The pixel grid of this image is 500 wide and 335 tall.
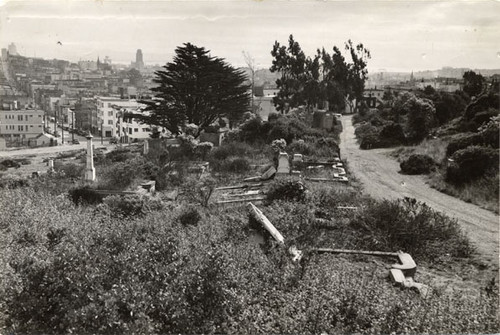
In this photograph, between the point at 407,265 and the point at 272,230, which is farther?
the point at 272,230

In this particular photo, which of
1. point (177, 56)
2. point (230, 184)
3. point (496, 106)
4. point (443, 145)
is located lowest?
point (230, 184)

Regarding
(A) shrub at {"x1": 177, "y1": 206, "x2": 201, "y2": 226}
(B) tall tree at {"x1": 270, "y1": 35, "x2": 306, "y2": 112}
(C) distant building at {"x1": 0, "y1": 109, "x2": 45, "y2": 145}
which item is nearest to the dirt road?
(A) shrub at {"x1": 177, "y1": 206, "x2": 201, "y2": 226}

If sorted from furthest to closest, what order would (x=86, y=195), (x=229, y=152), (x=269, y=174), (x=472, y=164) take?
(x=229, y=152), (x=269, y=174), (x=86, y=195), (x=472, y=164)

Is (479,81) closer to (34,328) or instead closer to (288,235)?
(288,235)

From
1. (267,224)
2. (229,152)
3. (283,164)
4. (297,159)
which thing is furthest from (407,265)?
(229,152)

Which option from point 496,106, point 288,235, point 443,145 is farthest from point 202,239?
point 496,106

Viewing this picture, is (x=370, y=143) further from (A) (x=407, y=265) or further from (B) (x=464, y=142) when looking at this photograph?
(A) (x=407, y=265)
